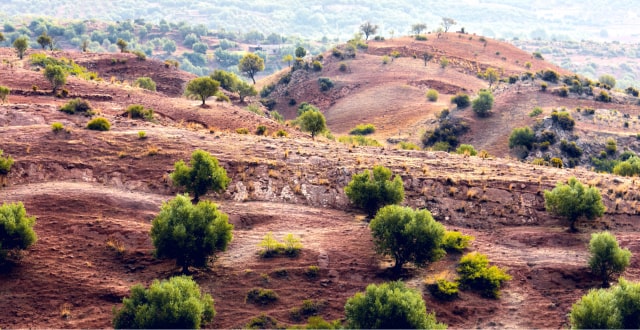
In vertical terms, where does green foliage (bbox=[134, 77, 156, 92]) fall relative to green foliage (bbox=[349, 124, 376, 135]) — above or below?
above

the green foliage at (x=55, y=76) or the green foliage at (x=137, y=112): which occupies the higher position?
the green foliage at (x=55, y=76)

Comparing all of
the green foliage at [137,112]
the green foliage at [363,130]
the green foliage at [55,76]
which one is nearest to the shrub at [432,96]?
the green foliage at [363,130]

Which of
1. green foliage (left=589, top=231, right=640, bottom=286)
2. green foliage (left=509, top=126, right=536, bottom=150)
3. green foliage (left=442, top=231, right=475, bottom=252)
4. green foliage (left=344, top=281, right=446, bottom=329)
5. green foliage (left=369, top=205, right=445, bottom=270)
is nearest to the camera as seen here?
green foliage (left=344, top=281, right=446, bottom=329)

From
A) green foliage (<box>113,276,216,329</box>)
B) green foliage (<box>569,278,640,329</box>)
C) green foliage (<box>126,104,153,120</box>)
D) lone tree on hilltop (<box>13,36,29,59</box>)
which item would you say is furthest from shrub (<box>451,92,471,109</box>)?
green foliage (<box>113,276,216,329</box>)

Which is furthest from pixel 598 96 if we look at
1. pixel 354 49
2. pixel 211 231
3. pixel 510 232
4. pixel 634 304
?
pixel 211 231

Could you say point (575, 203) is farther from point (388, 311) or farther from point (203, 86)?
point (203, 86)

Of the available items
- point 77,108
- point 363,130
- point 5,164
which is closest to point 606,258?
point 5,164

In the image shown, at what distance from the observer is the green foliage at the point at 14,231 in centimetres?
2667

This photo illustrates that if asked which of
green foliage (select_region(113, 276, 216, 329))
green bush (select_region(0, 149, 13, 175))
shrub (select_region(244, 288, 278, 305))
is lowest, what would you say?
shrub (select_region(244, 288, 278, 305))

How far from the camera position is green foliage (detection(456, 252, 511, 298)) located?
28.9m

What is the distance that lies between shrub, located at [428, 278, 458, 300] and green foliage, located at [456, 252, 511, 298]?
86cm

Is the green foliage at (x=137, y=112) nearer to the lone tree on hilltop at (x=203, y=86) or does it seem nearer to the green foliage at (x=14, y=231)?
the lone tree on hilltop at (x=203, y=86)

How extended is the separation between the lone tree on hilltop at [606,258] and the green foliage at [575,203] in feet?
11.4

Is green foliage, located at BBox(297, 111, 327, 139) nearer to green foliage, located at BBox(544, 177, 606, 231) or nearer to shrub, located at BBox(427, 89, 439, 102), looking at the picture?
green foliage, located at BBox(544, 177, 606, 231)
